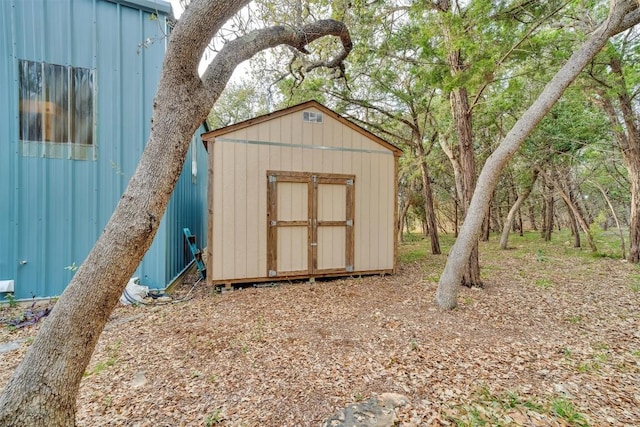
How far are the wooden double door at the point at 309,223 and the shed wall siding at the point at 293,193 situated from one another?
0.17 ft

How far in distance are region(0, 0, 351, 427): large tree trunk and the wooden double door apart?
10.8 ft

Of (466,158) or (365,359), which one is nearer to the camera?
(365,359)

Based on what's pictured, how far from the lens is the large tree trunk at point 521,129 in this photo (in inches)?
141

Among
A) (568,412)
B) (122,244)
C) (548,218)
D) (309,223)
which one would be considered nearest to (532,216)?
(548,218)

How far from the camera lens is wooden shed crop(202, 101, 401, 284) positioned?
5.09 m

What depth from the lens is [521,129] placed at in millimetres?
3809

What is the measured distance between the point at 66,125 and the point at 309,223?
392cm

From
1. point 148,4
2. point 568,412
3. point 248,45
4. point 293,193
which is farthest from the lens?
point 293,193

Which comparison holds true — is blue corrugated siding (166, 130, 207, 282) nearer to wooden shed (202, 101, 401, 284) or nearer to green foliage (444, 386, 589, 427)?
wooden shed (202, 101, 401, 284)

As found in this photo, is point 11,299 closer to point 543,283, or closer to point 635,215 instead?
point 543,283

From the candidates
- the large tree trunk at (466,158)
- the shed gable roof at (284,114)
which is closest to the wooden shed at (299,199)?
the shed gable roof at (284,114)

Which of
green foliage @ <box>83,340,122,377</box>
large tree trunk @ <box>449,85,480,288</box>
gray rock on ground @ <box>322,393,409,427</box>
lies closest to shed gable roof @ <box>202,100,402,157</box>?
large tree trunk @ <box>449,85,480,288</box>

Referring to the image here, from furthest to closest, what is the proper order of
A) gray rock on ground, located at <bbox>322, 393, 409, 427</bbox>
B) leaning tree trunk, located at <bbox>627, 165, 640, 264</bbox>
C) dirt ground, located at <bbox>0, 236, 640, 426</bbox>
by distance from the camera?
leaning tree trunk, located at <bbox>627, 165, 640, 264</bbox>, dirt ground, located at <bbox>0, 236, 640, 426</bbox>, gray rock on ground, located at <bbox>322, 393, 409, 427</bbox>

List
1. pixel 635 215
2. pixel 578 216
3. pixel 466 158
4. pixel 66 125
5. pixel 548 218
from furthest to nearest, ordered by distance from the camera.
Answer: pixel 548 218 → pixel 578 216 → pixel 635 215 → pixel 466 158 → pixel 66 125
